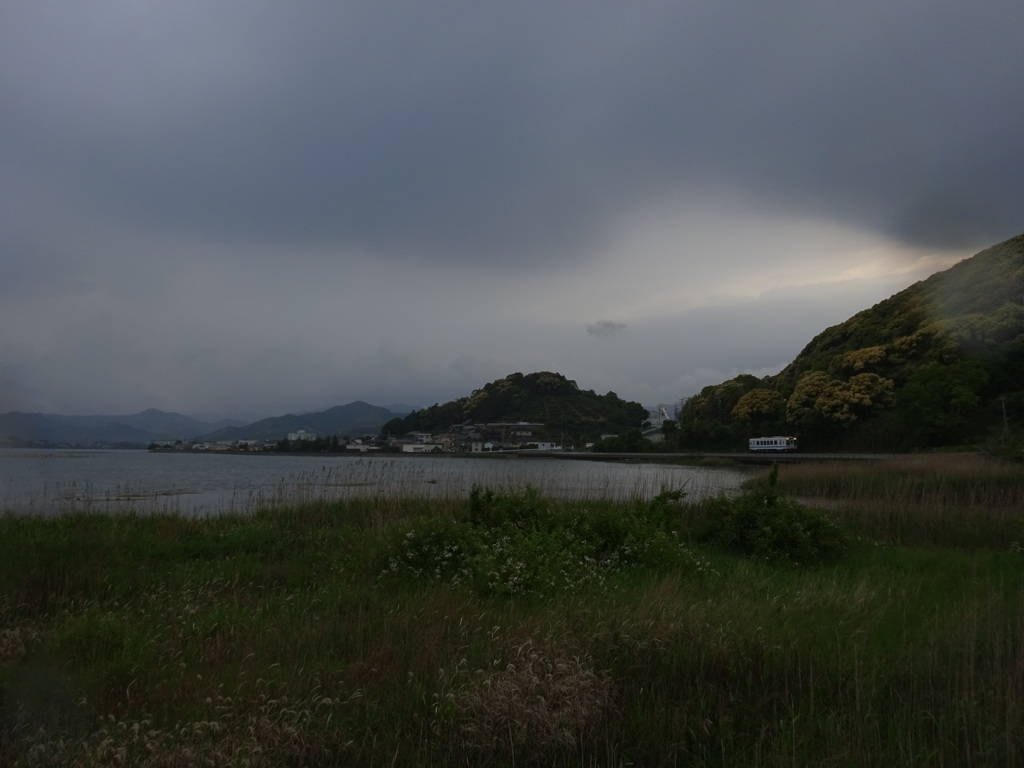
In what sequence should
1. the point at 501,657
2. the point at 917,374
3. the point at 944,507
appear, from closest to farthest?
the point at 501,657 → the point at 944,507 → the point at 917,374

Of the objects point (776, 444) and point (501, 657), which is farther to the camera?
point (776, 444)

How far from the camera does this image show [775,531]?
355 inches

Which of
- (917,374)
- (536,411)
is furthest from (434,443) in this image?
(917,374)

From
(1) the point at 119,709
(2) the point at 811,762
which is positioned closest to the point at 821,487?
(2) the point at 811,762

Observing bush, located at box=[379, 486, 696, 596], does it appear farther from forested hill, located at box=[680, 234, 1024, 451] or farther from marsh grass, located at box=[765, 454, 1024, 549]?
forested hill, located at box=[680, 234, 1024, 451]

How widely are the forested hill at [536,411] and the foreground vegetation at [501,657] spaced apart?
7472 centimetres

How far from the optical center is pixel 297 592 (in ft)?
20.2

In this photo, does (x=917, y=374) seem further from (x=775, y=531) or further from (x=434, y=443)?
(x=434, y=443)

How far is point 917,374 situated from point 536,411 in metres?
58.6

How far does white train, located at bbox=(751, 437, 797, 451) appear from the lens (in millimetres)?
48062

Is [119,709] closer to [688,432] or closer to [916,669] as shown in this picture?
[916,669]

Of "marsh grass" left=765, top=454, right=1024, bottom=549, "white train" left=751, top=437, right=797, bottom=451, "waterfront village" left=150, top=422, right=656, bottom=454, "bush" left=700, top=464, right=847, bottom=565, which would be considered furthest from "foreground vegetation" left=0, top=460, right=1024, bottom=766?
"waterfront village" left=150, top=422, right=656, bottom=454

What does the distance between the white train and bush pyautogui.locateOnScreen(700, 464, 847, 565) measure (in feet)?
134

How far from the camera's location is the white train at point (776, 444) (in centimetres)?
4806
